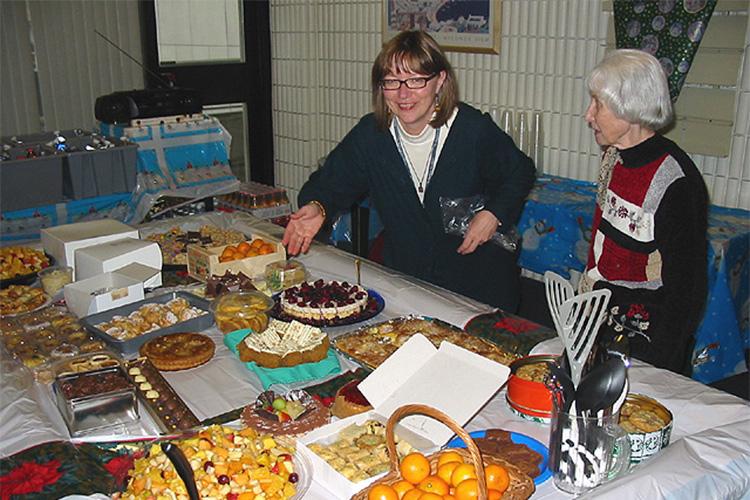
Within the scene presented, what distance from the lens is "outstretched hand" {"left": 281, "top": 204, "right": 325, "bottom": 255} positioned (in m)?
2.37

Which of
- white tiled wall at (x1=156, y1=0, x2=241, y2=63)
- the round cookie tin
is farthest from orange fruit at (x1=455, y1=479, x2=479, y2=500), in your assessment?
white tiled wall at (x1=156, y1=0, x2=241, y2=63)

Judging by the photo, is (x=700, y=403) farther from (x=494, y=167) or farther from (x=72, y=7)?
(x=72, y=7)

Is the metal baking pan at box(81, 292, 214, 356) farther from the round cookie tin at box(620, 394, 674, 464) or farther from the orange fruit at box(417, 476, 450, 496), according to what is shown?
the round cookie tin at box(620, 394, 674, 464)

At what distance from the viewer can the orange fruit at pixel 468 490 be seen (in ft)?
3.74

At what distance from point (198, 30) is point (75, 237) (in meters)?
3.05

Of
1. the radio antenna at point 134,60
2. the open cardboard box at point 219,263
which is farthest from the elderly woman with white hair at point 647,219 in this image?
the radio antenna at point 134,60

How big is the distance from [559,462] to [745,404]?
0.51m

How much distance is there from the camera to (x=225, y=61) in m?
5.26

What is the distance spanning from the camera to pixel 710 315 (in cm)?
290

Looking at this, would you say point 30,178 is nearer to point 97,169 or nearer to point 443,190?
point 97,169

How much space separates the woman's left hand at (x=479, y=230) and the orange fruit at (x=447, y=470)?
110 cm

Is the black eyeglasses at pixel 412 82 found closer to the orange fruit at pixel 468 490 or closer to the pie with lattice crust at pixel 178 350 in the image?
the pie with lattice crust at pixel 178 350

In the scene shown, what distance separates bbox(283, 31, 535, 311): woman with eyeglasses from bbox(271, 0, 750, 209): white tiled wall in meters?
1.45

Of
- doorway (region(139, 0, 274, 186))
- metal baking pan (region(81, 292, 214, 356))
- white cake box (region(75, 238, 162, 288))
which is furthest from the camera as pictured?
doorway (region(139, 0, 274, 186))
